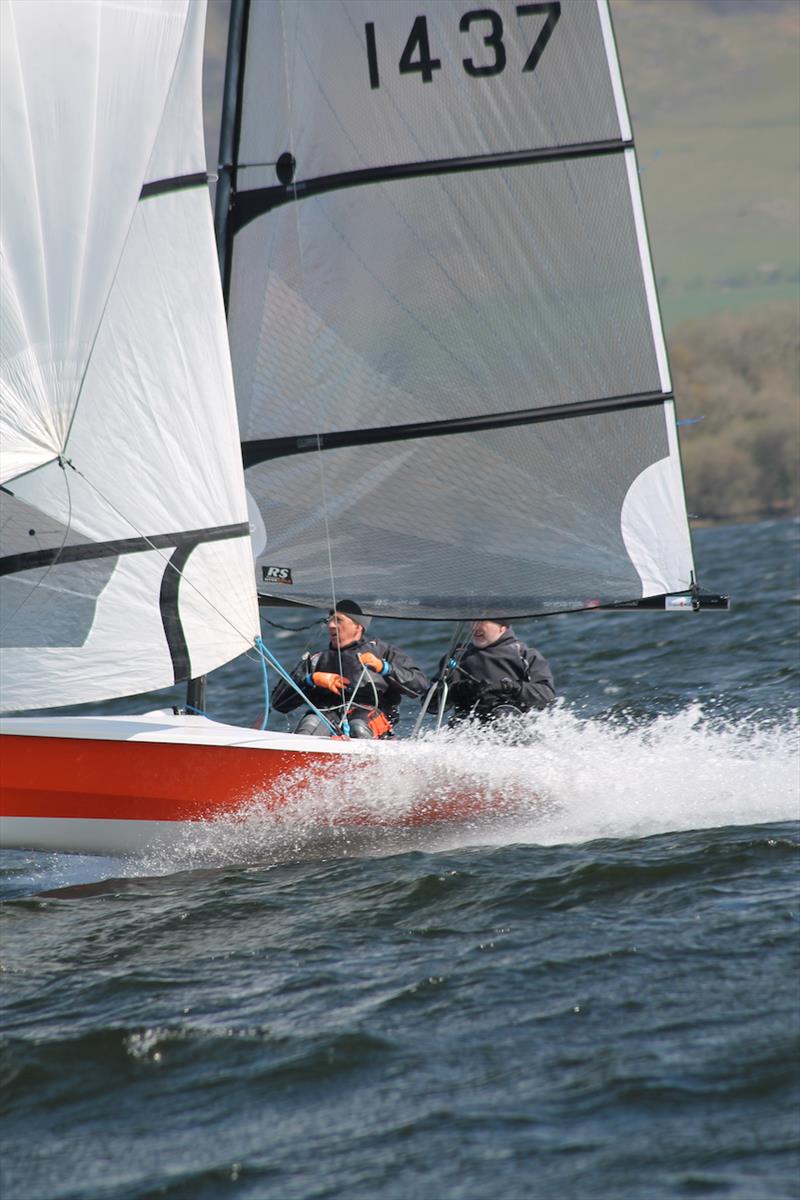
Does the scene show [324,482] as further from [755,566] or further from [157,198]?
[755,566]

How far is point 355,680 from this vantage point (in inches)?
270

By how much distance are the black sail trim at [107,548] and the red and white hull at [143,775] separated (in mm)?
644

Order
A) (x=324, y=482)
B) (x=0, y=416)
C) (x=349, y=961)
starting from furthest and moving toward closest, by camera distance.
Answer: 1. (x=324, y=482)
2. (x=0, y=416)
3. (x=349, y=961)

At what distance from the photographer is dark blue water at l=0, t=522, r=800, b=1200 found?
11.6ft

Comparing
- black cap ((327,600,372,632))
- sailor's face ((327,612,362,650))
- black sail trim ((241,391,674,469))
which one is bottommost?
sailor's face ((327,612,362,650))

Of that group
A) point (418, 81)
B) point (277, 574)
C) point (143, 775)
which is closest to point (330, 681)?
point (277, 574)

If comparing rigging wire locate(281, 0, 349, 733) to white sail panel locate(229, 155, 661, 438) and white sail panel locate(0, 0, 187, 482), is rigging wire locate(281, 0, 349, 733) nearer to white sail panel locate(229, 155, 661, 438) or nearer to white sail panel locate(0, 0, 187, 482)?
white sail panel locate(229, 155, 661, 438)

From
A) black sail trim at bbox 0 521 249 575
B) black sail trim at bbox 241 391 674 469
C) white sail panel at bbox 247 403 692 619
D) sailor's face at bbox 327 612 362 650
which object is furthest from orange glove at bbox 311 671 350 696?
black sail trim at bbox 241 391 674 469

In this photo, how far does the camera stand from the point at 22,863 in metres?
7.18

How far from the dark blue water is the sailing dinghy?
443 millimetres

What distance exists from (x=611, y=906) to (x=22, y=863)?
339 cm

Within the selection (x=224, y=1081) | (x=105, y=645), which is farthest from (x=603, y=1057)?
(x=105, y=645)

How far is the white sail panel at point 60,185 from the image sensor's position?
5.77 meters

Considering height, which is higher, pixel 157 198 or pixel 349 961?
pixel 157 198
